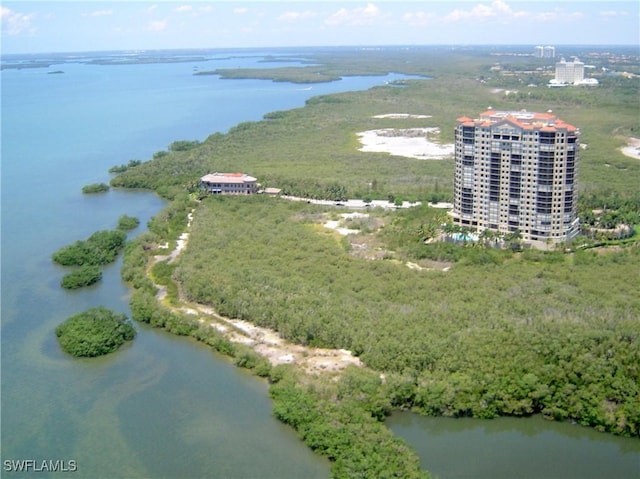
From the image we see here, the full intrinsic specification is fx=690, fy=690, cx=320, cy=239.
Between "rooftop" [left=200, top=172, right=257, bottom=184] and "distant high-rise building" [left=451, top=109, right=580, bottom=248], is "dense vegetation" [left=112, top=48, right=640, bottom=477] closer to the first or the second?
"rooftop" [left=200, top=172, right=257, bottom=184]

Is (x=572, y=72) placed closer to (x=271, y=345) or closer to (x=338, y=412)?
(x=271, y=345)

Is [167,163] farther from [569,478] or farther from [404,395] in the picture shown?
[569,478]

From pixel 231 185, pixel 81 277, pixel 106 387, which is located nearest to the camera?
pixel 106 387

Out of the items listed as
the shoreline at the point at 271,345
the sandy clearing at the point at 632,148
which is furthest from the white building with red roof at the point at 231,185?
the sandy clearing at the point at 632,148

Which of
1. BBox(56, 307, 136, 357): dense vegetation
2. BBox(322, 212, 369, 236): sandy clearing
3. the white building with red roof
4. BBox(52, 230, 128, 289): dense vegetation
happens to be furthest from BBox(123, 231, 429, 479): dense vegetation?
the white building with red roof

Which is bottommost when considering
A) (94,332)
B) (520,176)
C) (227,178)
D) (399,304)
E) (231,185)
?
(94,332)

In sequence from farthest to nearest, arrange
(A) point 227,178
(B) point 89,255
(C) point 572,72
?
(C) point 572,72 < (A) point 227,178 < (B) point 89,255

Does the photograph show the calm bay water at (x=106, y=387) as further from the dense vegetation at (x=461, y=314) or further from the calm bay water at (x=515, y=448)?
the dense vegetation at (x=461, y=314)

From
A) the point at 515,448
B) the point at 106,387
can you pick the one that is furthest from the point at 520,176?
the point at 106,387
